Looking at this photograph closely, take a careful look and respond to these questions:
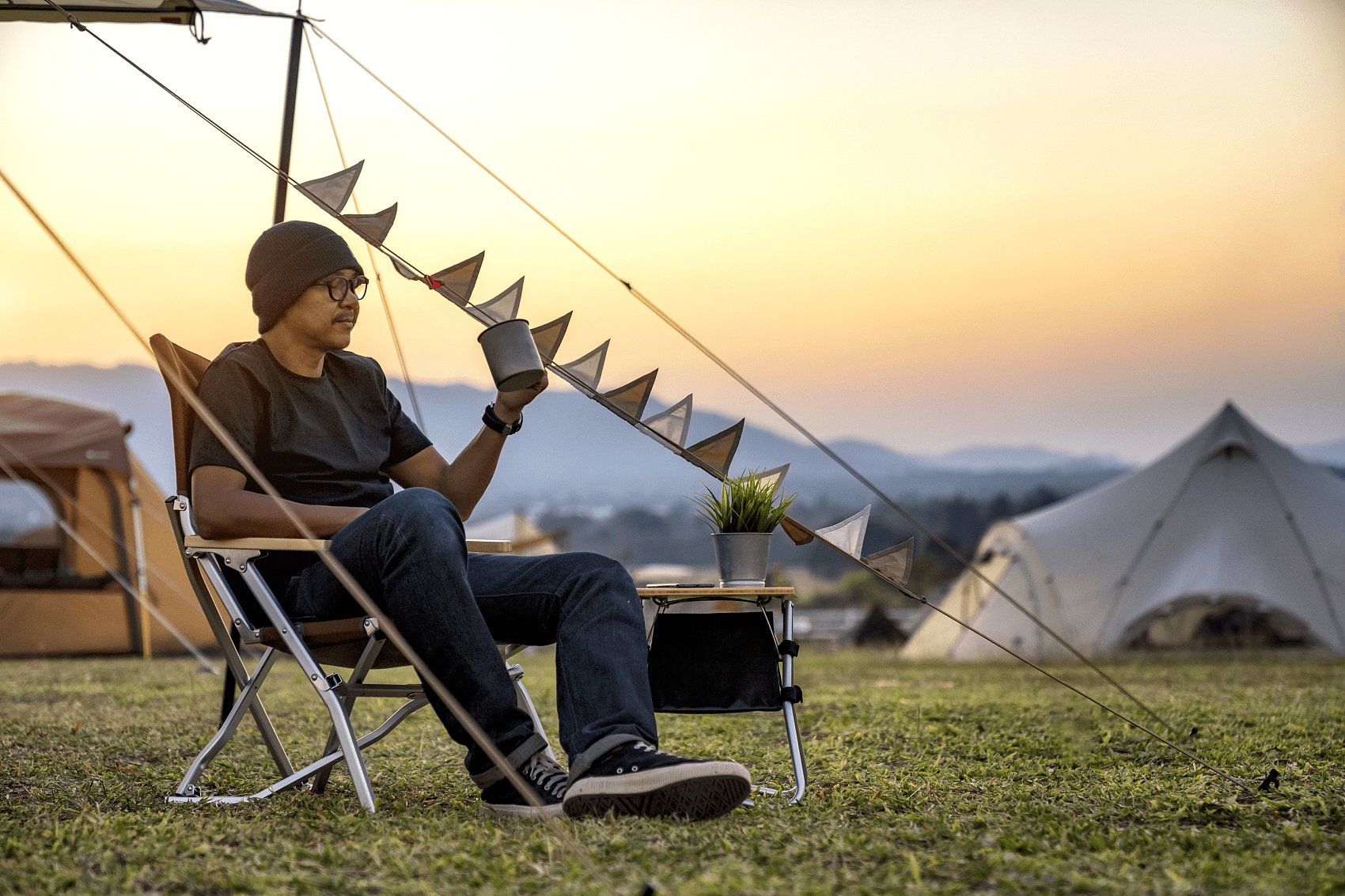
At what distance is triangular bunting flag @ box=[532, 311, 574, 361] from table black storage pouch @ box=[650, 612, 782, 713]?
0.65 metres

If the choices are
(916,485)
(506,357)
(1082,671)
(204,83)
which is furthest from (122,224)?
(916,485)

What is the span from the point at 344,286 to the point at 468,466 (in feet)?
1.40

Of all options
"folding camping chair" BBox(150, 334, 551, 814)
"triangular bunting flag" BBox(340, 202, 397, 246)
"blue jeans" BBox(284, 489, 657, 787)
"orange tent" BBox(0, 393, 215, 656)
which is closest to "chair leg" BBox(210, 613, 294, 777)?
"folding camping chair" BBox(150, 334, 551, 814)

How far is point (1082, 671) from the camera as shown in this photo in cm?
707

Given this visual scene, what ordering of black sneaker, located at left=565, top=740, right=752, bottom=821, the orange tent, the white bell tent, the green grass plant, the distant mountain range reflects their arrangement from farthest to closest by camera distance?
the distant mountain range
the white bell tent
the orange tent
the green grass plant
black sneaker, located at left=565, top=740, right=752, bottom=821

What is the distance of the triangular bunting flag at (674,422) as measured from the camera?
258cm

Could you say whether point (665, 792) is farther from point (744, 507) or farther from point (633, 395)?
point (633, 395)

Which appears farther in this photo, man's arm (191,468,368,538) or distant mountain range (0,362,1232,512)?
distant mountain range (0,362,1232,512)

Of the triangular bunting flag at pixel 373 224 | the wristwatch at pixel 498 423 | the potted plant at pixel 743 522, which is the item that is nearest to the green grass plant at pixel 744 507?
the potted plant at pixel 743 522

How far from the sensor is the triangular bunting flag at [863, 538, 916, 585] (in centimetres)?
250

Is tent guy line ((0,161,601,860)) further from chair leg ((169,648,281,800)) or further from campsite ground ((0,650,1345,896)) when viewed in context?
chair leg ((169,648,281,800))

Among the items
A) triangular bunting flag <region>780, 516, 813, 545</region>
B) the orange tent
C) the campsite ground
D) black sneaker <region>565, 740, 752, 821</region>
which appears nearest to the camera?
the campsite ground

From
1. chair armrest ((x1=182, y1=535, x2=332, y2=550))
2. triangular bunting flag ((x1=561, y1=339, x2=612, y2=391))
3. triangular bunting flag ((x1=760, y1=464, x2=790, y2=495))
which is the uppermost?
triangular bunting flag ((x1=561, y1=339, x2=612, y2=391))

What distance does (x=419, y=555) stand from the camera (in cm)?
187
